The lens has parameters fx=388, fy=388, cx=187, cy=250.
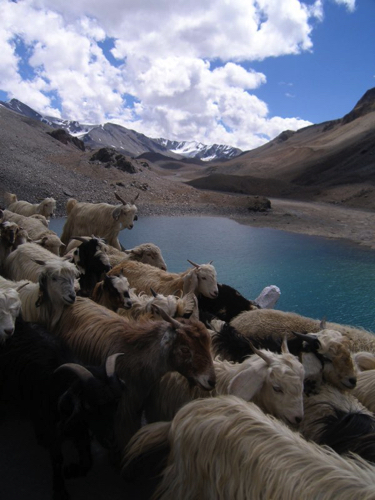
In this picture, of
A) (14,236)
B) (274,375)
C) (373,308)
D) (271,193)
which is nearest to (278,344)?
(274,375)

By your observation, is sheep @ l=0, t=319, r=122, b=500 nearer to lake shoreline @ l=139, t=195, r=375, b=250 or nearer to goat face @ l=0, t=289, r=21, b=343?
goat face @ l=0, t=289, r=21, b=343

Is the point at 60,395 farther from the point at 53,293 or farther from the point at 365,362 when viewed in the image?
the point at 365,362

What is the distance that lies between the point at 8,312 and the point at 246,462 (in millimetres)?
3053

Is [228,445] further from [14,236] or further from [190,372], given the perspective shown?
[14,236]

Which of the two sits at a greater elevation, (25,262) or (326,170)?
(326,170)

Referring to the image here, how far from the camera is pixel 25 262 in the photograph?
6777 mm

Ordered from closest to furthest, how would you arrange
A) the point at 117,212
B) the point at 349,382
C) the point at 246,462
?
1. the point at 246,462
2. the point at 349,382
3. the point at 117,212

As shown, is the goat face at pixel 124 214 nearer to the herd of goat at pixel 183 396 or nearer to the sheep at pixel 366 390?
the herd of goat at pixel 183 396

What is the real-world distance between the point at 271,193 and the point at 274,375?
2055 inches

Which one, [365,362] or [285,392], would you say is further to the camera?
[365,362]

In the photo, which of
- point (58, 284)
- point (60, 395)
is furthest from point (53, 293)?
point (60, 395)

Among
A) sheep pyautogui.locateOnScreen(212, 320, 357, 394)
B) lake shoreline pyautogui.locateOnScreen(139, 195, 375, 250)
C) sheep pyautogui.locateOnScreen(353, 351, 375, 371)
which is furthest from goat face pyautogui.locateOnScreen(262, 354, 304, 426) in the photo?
lake shoreline pyautogui.locateOnScreen(139, 195, 375, 250)

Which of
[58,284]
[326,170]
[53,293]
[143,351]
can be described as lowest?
[143,351]

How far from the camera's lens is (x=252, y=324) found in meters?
6.21
